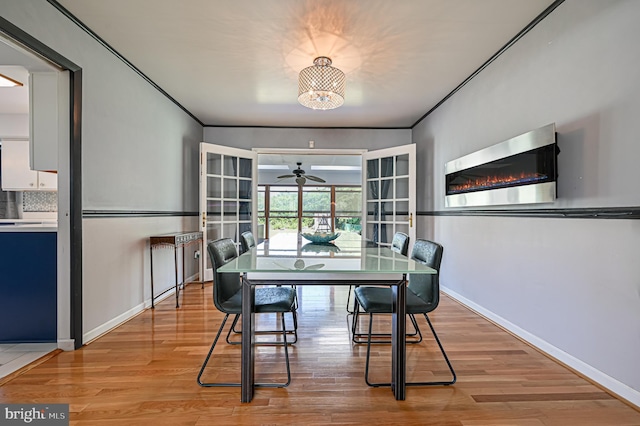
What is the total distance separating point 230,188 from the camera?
4.42 meters

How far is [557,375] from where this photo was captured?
179cm

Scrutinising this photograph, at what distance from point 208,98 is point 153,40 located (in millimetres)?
1237

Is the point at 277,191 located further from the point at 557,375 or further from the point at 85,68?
the point at 557,375

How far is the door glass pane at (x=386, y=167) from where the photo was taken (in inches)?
172

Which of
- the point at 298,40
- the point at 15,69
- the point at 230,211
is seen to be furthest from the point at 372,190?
the point at 15,69

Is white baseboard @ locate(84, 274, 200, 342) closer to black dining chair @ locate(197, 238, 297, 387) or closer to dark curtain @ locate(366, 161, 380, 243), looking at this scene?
black dining chair @ locate(197, 238, 297, 387)

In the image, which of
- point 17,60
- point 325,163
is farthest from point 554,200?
point 325,163

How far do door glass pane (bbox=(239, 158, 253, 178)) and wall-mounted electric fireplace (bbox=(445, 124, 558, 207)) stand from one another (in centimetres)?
303

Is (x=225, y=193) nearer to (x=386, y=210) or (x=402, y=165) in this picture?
(x=386, y=210)

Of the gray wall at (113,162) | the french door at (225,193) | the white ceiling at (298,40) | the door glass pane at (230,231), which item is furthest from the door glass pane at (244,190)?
the white ceiling at (298,40)

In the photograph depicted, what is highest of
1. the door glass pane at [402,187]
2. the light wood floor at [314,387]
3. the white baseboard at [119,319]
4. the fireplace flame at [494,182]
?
the door glass pane at [402,187]

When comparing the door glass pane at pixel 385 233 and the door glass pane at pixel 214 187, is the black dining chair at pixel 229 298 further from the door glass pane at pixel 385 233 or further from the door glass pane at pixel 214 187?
the door glass pane at pixel 385 233

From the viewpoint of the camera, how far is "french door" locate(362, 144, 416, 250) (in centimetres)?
411

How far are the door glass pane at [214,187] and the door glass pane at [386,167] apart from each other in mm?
2481
